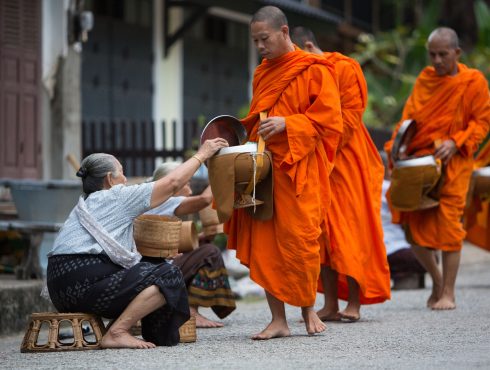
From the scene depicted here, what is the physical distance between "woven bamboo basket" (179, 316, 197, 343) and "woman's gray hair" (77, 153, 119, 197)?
0.96 meters

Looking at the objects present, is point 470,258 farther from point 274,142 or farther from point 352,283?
point 274,142

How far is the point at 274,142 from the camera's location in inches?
274

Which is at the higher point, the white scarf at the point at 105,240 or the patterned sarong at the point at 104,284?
the white scarf at the point at 105,240

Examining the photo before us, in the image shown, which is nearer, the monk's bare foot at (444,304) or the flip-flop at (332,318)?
the flip-flop at (332,318)

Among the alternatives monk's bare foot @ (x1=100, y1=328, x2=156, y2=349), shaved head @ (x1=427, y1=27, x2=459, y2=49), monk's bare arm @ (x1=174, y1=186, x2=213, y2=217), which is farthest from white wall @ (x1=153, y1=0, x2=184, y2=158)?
monk's bare foot @ (x1=100, y1=328, x2=156, y2=349)

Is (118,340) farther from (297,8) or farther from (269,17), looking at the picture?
(297,8)

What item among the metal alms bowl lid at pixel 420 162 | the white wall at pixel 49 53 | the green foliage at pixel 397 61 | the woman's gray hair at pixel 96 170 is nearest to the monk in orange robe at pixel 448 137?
the metal alms bowl lid at pixel 420 162

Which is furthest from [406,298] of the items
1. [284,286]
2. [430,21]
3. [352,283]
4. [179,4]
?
[430,21]

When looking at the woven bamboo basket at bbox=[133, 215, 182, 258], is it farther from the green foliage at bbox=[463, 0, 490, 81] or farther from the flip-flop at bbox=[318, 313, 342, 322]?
the green foliage at bbox=[463, 0, 490, 81]

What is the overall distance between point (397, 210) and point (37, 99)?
4555mm

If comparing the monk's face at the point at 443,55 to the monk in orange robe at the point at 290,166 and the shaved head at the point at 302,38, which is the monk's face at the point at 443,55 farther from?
the monk in orange robe at the point at 290,166

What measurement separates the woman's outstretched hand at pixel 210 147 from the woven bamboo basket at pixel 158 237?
454mm

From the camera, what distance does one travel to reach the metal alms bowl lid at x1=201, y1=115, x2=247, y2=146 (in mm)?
6844

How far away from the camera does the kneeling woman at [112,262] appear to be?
21.0 feet
